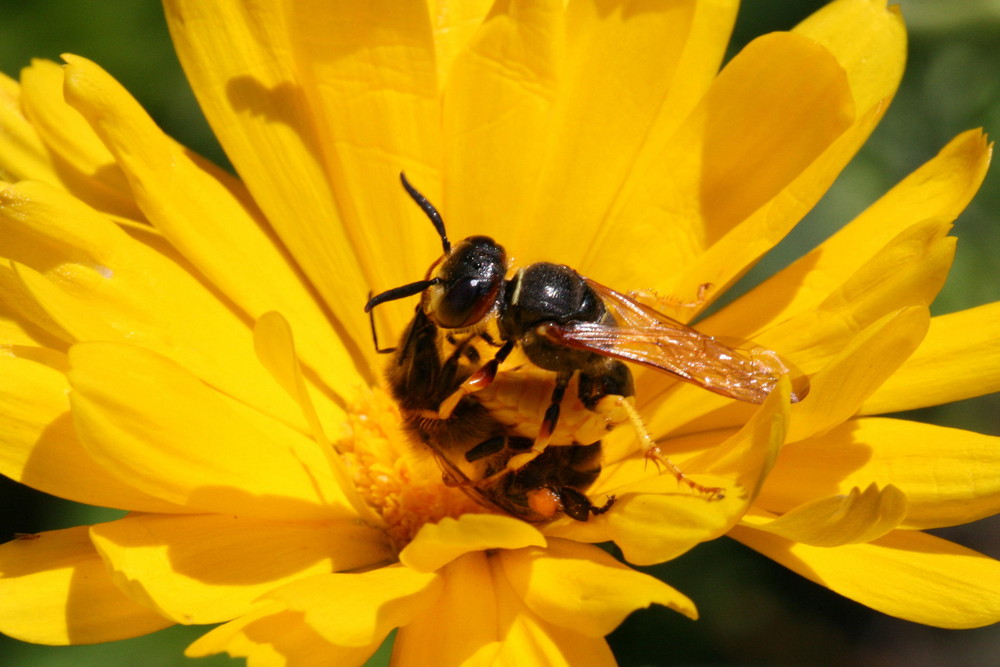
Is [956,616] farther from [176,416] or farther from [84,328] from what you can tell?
[84,328]

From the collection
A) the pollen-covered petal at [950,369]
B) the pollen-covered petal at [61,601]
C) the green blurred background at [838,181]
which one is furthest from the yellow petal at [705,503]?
the green blurred background at [838,181]

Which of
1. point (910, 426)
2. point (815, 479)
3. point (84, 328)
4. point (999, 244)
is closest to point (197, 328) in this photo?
point (84, 328)

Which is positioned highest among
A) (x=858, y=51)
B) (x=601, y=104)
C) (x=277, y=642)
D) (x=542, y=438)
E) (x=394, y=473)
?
(x=858, y=51)

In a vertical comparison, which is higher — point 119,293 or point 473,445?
point 119,293

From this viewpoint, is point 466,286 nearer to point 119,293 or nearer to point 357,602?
point 357,602

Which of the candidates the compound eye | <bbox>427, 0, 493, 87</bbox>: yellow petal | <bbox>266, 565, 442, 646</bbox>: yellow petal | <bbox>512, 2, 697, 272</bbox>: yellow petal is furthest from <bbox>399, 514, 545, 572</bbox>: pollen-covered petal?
<bbox>427, 0, 493, 87</bbox>: yellow petal

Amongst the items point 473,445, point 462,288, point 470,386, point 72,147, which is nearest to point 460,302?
point 462,288

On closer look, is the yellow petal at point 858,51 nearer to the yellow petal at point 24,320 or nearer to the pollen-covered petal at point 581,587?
the pollen-covered petal at point 581,587
